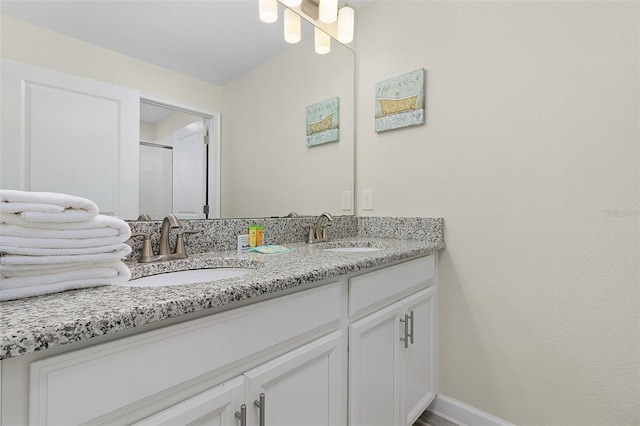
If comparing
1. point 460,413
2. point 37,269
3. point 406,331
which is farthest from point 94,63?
point 460,413

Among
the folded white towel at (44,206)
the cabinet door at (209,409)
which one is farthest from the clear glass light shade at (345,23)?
the cabinet door at (209,409)

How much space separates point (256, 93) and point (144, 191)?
666 mm

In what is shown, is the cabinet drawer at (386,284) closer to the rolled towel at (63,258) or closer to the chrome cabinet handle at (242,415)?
the chrome cabinet handle at (242,415)

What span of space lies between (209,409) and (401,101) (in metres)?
1.58

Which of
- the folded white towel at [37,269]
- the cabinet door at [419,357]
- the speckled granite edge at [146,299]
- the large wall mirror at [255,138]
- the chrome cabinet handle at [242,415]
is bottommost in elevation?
the cabinet door at [419,357]

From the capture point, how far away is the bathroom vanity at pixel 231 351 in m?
0.44

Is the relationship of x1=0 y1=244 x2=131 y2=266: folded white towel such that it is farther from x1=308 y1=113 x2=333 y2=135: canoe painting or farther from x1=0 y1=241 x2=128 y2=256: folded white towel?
x1=308 y1=113 x2=333 y2=135: canoe painting

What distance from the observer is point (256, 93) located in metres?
1.41

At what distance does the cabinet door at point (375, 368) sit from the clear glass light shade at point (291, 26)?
1.36 metres

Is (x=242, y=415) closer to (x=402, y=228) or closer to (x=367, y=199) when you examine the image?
(x=402, y=228)

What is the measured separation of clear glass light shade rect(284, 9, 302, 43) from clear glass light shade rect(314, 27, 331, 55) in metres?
0.15

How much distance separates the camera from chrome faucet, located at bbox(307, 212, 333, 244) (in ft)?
5.17

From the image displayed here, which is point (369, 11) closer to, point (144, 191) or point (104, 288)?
point (144, 191)

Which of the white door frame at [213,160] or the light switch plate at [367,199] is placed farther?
the light switch plate at [367,199]
